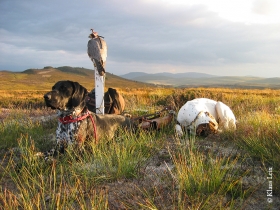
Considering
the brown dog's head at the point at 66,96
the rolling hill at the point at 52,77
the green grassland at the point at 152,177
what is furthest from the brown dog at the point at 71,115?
the rolling hill at the point at 52,77

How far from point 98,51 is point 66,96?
2.06m

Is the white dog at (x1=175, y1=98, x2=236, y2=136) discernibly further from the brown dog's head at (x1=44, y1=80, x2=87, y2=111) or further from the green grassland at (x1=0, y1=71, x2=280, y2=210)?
the brown dog's head at (x1=44, y1=80, x2=87, y2=111)

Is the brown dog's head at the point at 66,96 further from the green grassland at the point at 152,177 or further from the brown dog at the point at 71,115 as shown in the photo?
the green grassland at the point at 152,177

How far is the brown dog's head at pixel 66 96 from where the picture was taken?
4.79 meters

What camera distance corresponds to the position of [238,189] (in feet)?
11.7

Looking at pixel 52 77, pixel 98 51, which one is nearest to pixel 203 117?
pixel 98 51

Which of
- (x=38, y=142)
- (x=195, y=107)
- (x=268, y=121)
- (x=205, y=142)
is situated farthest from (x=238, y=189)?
(x=38, y=142)

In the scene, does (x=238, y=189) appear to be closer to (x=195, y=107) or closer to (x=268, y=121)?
(x=195, y=107)

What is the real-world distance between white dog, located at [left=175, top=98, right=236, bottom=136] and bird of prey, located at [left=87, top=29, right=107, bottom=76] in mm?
2172

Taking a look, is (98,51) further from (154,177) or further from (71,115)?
(154,177)

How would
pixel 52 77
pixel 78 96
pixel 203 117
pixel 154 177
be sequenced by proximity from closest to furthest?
pixel 154 177
pixel 78 96
pixel 203 117
pixel 52 77

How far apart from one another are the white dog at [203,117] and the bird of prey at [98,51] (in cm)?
217

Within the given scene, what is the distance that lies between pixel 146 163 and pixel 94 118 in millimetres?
1544

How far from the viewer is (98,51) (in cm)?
666
